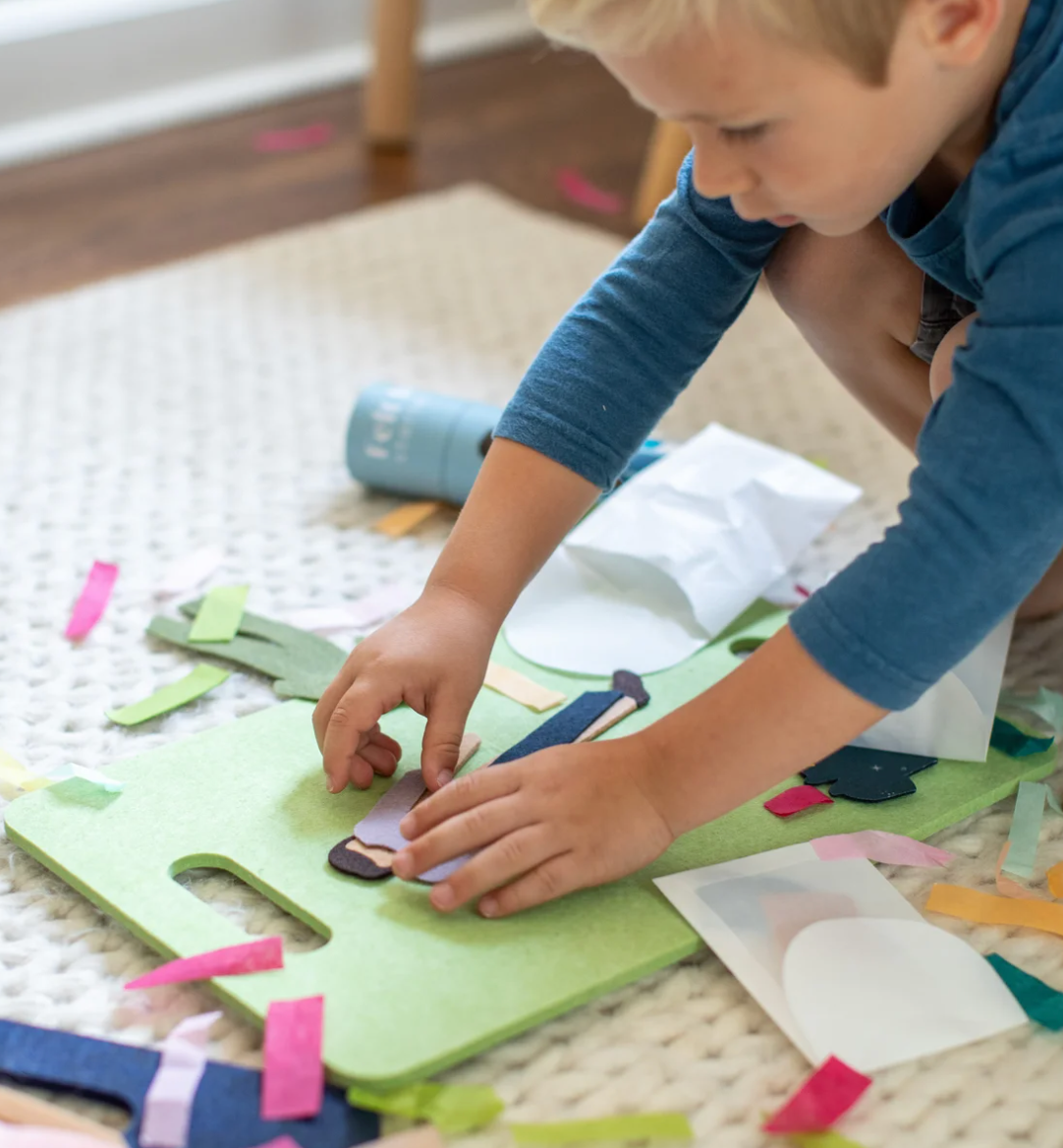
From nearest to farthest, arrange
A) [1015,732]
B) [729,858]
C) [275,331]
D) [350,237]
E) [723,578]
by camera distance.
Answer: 1. [729,858]
2. [1015,732]
3. [723,578]
4. [275,331]
5. [350,237]

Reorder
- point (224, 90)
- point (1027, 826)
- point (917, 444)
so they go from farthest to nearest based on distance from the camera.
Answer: point (224, 90)
point (1027, 826)
point (917, 444)

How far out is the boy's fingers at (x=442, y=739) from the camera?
0.71 m

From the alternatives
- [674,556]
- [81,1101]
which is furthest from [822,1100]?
[674,556]

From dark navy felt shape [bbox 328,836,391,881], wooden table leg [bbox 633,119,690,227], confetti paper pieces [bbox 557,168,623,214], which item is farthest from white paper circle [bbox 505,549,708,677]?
confetti paper pieces [bbox 557,168,623,214]

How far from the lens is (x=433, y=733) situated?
2.35ft

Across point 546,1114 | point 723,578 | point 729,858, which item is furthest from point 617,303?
point 546,1114

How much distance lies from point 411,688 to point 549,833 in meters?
0.13

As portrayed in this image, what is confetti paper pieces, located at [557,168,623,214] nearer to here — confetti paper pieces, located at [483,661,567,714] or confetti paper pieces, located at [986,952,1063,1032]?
confetti paper pieces, located at [483,661,567,714]

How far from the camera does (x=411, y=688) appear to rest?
0.72 meters

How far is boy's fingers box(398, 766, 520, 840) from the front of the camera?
25.3 inches

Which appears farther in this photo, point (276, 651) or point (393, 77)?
point (393, 77)

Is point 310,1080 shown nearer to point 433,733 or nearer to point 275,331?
point 433,733

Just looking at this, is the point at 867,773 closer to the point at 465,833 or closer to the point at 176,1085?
the point at 465,833

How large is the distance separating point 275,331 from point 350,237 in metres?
0.23
